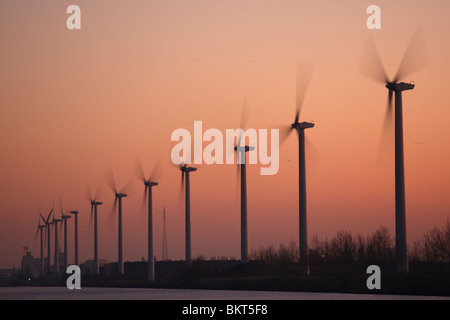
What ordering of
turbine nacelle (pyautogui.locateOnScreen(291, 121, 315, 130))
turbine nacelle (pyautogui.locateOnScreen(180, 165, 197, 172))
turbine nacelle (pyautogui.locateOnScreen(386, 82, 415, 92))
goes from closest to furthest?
turbine nacelle (pyautogui.locateOnScreen(386, 82, 415, 92)) → turbine nacelle (pyautogui.locateOnScreen(291, 121, 315, 130)) → turbine nacelle (pyautogui.locateOnScreen(180, 165, 197, 172))

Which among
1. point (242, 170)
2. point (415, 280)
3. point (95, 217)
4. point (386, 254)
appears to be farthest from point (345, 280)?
point (95, 217)

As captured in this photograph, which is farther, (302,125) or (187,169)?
(187,169)

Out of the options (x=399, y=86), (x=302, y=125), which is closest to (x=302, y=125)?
(x=302, y=125)

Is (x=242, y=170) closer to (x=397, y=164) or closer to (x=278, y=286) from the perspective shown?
(x=278, y=286)

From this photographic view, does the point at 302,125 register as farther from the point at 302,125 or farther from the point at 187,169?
the point at 187,169

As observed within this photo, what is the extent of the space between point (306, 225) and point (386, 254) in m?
20.3

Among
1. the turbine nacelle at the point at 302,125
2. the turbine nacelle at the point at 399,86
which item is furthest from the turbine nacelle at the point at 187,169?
the turbine nacelle at the point at 399,86

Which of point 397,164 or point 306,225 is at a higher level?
point 397,164

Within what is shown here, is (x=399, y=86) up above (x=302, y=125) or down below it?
above

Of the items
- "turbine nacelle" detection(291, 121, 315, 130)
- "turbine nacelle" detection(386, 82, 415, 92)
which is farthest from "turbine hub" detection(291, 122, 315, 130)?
"turbine nacelle" detection(386, 82, 415, 92)

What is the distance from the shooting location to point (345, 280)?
82.6m

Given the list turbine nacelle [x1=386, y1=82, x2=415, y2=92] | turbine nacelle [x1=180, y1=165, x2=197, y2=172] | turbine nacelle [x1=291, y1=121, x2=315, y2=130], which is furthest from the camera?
turbine nacelle [x1=180, y1=165, x2=197, y2=172]

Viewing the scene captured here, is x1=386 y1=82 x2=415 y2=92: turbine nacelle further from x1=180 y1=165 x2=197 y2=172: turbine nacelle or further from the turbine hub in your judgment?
x1=180 y1=165 x2=197 y2=172: turbine nacelle

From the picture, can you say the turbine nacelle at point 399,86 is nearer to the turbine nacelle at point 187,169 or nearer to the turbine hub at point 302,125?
the turbine hub at point 302,125
